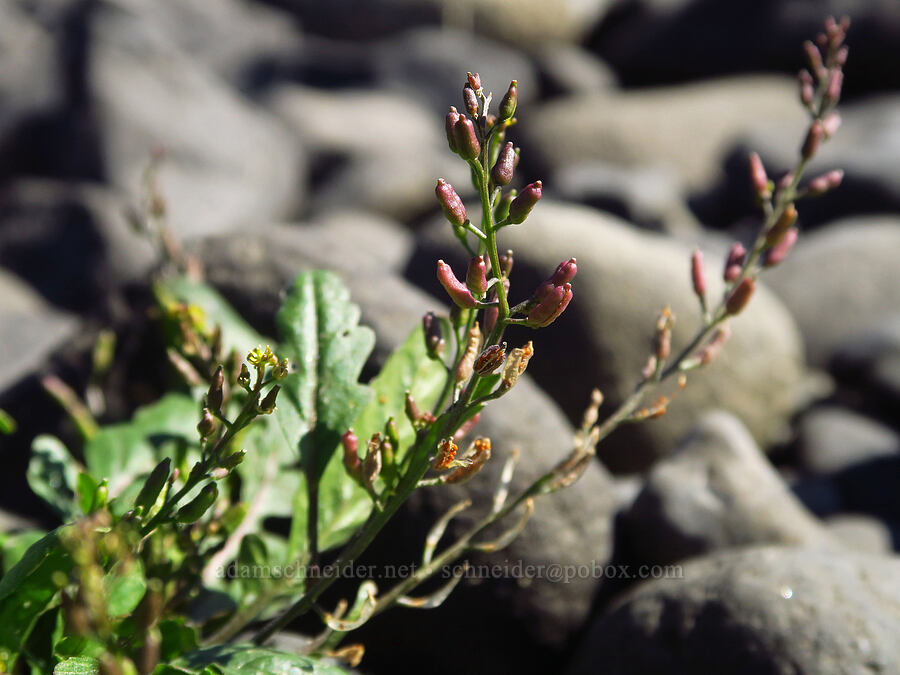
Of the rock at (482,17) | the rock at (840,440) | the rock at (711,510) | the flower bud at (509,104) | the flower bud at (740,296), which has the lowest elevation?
the rock at (840,440)

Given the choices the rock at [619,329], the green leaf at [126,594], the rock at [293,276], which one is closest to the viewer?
the green leaf at [126,594]

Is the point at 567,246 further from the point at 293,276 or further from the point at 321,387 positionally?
the point at 321,387

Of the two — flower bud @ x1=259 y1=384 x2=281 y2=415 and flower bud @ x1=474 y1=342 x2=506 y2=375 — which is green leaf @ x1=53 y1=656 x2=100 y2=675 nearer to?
flower bud @ x1=259 y1=384 x2=281 y2=415

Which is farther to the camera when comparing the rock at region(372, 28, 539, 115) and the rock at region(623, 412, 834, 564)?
the rock at region(372, 28, 539, 115)

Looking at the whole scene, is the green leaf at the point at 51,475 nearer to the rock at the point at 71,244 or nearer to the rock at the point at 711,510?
the rock at the point at 711,510

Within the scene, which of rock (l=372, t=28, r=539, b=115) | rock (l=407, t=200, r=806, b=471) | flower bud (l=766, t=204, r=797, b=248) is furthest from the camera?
rock (l=372, t=28, r=539, b=115)

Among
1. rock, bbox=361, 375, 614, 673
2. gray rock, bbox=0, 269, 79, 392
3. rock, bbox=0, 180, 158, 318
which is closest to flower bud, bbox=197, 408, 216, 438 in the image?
rock, bbox=361, 375, 614, 673

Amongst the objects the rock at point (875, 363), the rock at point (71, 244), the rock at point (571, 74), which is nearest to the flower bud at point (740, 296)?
the rock at point (875, 363)
